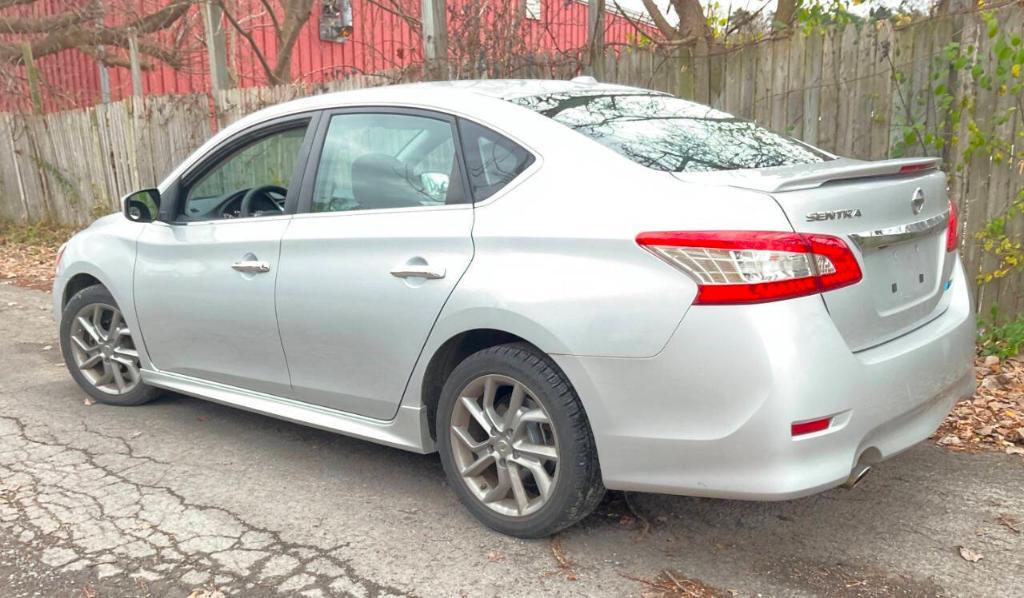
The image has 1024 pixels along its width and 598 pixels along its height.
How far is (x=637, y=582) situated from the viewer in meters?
2.92

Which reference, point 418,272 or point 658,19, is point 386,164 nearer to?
A: point 418,272

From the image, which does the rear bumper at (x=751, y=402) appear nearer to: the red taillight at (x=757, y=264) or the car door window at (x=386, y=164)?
the red taillight at (x=757, y=264)

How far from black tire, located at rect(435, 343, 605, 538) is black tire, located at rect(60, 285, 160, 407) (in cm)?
242

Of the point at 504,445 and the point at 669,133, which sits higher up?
the point at 669,133

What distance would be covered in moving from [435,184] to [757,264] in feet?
4.51

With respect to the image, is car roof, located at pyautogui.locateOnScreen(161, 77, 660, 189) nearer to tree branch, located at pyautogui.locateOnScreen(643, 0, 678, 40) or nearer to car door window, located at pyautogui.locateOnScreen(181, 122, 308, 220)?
car door window, located at pyautogui.locateOnScreen(181, 122, 308, 220)

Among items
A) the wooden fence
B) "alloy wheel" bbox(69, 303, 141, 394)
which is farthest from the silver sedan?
the wooden fence

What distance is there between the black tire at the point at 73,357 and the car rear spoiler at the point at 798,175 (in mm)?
3374

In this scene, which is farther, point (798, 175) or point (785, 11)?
point (785, 11)

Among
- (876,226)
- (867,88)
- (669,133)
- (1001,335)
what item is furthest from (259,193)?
(1001,335)

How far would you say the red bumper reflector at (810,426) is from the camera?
8.41 feet

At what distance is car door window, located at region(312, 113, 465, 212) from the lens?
3418mm

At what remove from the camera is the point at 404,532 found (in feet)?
11.0

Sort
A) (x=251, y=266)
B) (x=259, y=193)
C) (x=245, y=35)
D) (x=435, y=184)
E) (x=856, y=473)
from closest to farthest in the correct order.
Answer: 1. (x=856, y=473)
2. (x=435, y=184)
3. (x=251, y=266)
4. (x=259, y=193)
5. (x=245, y=35)
